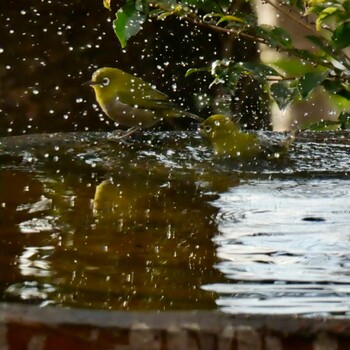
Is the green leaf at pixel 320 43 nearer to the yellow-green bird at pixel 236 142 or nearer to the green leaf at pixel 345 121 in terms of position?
the yellow-green bird at pixel 236 142

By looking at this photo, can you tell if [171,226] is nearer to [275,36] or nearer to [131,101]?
[275,36]

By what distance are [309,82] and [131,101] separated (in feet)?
2.56

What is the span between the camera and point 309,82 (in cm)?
233

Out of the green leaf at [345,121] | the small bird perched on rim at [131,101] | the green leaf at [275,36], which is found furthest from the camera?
the small bird perched on rim at [131,101]

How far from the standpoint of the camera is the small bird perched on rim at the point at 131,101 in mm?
2996

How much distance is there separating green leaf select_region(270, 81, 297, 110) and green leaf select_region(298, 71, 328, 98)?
5 centimetres

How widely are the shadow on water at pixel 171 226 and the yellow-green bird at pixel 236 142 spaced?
0.04 m

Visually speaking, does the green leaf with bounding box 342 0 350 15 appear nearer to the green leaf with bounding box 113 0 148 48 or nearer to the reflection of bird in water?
→ the green leaf with bounding box 113 0 148 48

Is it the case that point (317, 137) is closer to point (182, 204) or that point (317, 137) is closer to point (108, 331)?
point (182, 204)

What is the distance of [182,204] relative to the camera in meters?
1.76

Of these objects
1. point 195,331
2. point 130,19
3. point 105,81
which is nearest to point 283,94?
point 130,19

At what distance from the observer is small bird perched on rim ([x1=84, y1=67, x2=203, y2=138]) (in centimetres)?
300

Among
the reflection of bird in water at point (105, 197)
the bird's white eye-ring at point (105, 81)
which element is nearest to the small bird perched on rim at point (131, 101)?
the bird's white eye-ring at point (105, 81)

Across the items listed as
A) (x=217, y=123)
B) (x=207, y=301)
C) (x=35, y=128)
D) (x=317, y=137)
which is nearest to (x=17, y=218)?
(x=207, y=301)
